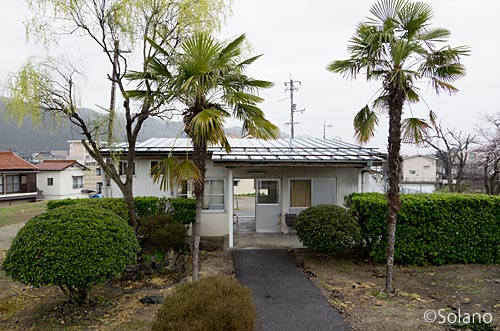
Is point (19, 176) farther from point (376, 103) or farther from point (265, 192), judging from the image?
point (376, 103)

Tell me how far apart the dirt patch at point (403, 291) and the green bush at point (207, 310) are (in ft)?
7.49

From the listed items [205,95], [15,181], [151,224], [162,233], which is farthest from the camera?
[15,181]

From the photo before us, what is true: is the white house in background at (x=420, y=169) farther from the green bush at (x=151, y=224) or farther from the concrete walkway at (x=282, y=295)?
the green bush at (x=151, y=224)

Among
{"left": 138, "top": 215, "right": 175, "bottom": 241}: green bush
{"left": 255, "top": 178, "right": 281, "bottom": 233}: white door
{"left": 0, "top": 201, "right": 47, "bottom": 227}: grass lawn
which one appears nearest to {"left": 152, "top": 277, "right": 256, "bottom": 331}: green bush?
{"left": 138, "top": 215, "right": 175, "bottom": 241}: green bush

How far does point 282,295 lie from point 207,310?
3.10 metres

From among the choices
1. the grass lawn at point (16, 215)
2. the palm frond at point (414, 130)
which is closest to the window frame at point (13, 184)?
the grass lawn at point (16, 215)

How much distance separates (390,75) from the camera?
6098 mm

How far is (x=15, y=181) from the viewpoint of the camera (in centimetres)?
3005

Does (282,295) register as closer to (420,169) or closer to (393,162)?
(393,162)

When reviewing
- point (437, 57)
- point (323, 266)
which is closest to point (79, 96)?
point (323, 266)

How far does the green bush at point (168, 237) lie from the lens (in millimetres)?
8242

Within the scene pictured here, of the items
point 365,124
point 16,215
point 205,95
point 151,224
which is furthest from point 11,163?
point 365,124

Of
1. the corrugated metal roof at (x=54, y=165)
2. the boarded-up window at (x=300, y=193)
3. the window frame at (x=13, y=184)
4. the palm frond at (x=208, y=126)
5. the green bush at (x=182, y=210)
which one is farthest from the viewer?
the corrugated metal roof at (x=54, y=165)

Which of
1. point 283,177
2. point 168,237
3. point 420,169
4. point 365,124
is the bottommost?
point 168,237
